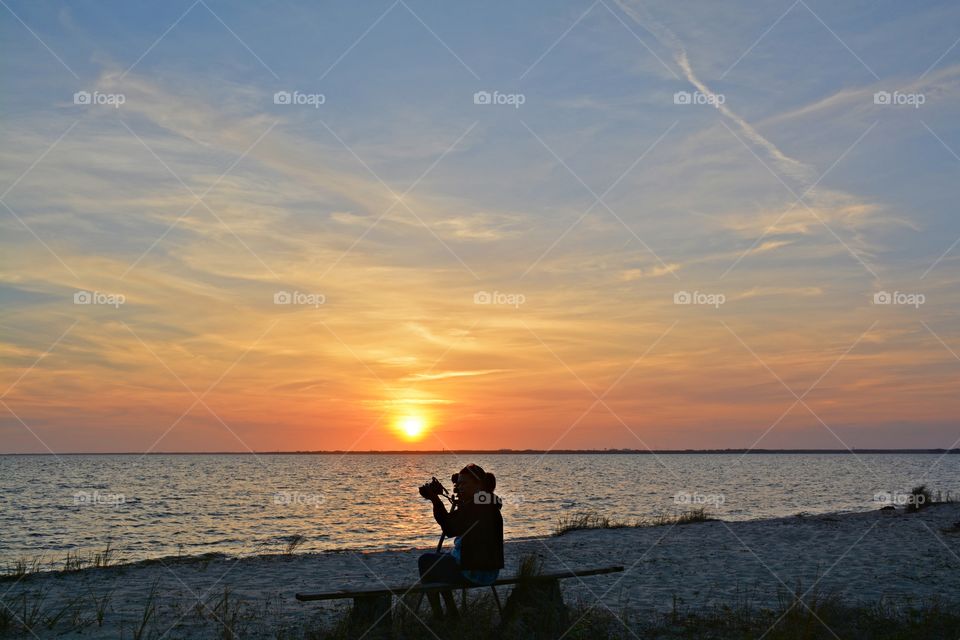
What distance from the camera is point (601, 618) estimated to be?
9133mm

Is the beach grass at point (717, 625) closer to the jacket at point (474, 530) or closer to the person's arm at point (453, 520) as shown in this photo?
the jacket at point (474, 530)

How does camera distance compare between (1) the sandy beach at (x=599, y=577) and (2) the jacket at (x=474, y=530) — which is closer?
(2) the jacket at (x=474, y=530)

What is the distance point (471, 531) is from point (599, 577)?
6.18 m

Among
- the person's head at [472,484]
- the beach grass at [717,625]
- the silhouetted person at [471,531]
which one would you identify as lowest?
the beach grass at [717,625]

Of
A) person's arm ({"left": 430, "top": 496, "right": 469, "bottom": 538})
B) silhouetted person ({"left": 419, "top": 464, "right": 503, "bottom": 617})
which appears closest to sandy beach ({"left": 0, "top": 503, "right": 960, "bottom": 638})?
silhouetted person ({"left": 419, "top": 464, "right": 503, "bottom": 617})

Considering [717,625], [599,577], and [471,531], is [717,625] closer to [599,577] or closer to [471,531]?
[471,531]

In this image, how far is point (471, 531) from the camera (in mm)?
8273

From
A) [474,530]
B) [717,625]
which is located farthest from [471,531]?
[717,625]

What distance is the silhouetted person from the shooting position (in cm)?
818

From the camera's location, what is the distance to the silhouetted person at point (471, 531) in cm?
818

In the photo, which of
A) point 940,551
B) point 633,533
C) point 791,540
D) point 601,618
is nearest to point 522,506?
point 633,533

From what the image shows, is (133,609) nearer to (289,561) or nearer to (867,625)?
(289,561)

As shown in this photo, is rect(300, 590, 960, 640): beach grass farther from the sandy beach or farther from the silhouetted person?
the sandy beach

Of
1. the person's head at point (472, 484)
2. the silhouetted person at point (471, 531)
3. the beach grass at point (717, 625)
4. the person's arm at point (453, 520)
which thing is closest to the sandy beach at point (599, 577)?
the beach grass at point (717, 625)
